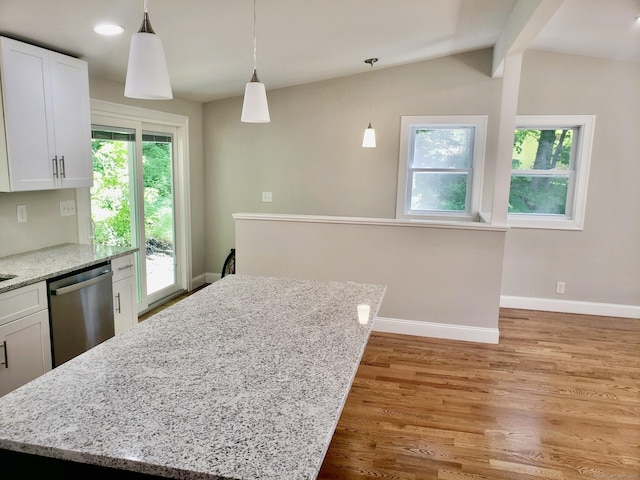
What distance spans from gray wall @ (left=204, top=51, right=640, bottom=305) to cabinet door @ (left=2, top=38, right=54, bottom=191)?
2.55 m

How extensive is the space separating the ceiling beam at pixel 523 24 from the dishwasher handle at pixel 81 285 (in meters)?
3.11

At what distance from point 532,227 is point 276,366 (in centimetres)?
401

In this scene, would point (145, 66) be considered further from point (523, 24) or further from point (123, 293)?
point (523, 24)

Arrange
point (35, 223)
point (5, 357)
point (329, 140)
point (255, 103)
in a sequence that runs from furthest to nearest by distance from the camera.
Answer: point (329, 140) → point (35, 223) → point (5, 357) → point (255, 103)

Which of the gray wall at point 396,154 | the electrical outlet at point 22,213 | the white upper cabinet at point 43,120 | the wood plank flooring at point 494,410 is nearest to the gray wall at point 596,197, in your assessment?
the gray wall at point 396,154

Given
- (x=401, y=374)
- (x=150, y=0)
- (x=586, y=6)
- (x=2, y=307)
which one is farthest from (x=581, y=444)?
(x=150, y=0)

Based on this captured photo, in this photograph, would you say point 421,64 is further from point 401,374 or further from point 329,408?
point 329,408

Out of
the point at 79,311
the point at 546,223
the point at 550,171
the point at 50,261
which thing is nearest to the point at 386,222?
the point at 546,223

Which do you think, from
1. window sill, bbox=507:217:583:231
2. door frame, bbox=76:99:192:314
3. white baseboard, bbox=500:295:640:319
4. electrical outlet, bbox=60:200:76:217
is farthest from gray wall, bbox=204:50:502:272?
electrical outlet, bbox=60:200:76:217

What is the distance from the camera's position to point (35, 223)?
2.97 metres

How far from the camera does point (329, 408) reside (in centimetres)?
109

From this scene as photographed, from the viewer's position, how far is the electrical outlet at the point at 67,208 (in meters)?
3.18

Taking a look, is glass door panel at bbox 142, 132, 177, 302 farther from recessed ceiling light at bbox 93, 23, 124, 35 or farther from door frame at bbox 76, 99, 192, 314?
recessed ceiling light at bbox 93, 23, 124, 35

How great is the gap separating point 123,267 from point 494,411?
104 inches
